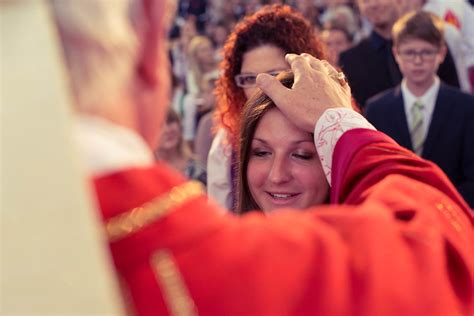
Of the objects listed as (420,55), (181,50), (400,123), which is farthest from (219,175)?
(181,50)

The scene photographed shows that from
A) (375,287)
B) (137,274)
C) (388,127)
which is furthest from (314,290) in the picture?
(388,127)

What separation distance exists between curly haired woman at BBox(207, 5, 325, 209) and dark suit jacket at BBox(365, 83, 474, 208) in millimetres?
1323

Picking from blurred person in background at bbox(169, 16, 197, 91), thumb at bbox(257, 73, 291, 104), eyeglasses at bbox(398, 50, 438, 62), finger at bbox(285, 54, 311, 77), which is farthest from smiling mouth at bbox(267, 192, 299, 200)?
blurred person in background at bbox(169, 16, 197, 91)

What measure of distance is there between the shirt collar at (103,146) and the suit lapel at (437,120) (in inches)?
170

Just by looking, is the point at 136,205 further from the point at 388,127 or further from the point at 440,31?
the point at 440,31

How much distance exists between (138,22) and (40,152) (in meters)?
0.25

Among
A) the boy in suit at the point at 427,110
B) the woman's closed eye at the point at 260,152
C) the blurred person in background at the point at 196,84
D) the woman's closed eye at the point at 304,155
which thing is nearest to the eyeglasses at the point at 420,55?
the boy in suit at the point at 427,110

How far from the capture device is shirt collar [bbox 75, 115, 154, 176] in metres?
1.18

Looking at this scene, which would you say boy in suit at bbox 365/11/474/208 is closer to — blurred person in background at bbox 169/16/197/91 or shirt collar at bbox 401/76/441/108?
shirt collar at bbox 401/76/441/108

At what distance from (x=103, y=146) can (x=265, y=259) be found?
25 centimetres

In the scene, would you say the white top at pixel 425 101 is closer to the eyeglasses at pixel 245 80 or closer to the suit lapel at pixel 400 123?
the suit lapel at pixel 400 123

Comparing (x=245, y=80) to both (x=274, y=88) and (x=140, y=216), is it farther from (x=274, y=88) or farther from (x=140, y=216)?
(x=140, y=216)

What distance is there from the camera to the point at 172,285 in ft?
3.94

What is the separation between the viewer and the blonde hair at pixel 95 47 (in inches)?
46.0
